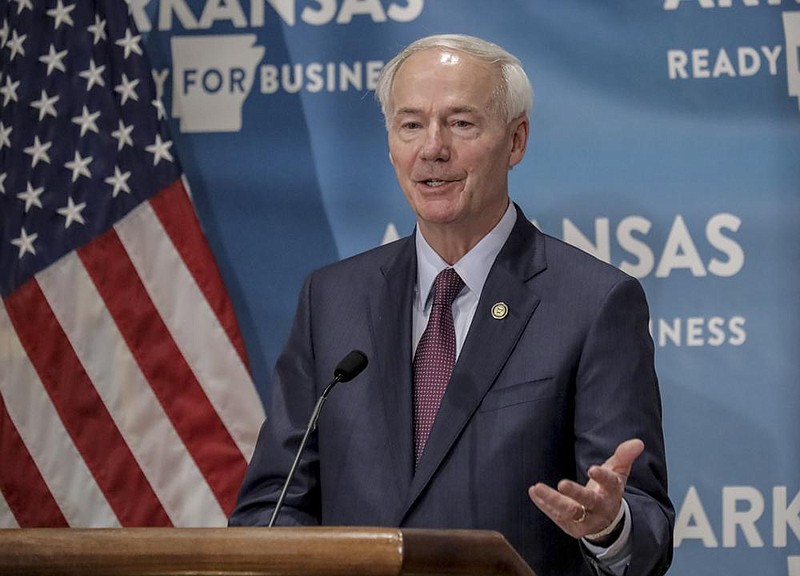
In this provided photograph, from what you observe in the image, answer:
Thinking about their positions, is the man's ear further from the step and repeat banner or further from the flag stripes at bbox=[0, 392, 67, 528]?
the flag stripes at bbox=[0, 392, 67, 528]

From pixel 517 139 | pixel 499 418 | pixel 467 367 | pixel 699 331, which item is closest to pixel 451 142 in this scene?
pixel 517 139

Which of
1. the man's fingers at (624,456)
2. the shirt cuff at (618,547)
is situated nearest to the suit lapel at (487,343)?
the shirt cuff at (618,547)

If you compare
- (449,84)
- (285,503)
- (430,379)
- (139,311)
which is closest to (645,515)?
(430,379)

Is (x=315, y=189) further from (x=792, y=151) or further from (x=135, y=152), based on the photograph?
(x=792, y=151)

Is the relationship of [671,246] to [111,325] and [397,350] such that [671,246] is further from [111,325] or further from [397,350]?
[111,325]

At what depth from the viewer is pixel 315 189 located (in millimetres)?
3510

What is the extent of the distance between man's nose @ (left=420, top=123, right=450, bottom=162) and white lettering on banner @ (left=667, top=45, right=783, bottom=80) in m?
1.22

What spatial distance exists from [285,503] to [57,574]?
956mm

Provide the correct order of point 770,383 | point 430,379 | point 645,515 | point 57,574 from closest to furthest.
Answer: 1. point 57,574
2. point 645,515
3. point 430,379
4. point 770,383

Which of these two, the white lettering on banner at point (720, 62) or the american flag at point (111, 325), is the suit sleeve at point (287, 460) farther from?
the white lettering on banner at point (720, 62)

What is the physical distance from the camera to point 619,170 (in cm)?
337

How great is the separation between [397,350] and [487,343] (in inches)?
7.1

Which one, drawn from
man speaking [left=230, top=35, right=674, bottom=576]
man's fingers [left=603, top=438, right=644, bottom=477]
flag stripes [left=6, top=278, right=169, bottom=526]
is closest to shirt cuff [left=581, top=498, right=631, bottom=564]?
man speaking [left=230, top=35, right=674, bottom=576]

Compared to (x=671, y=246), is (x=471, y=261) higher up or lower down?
higher up
